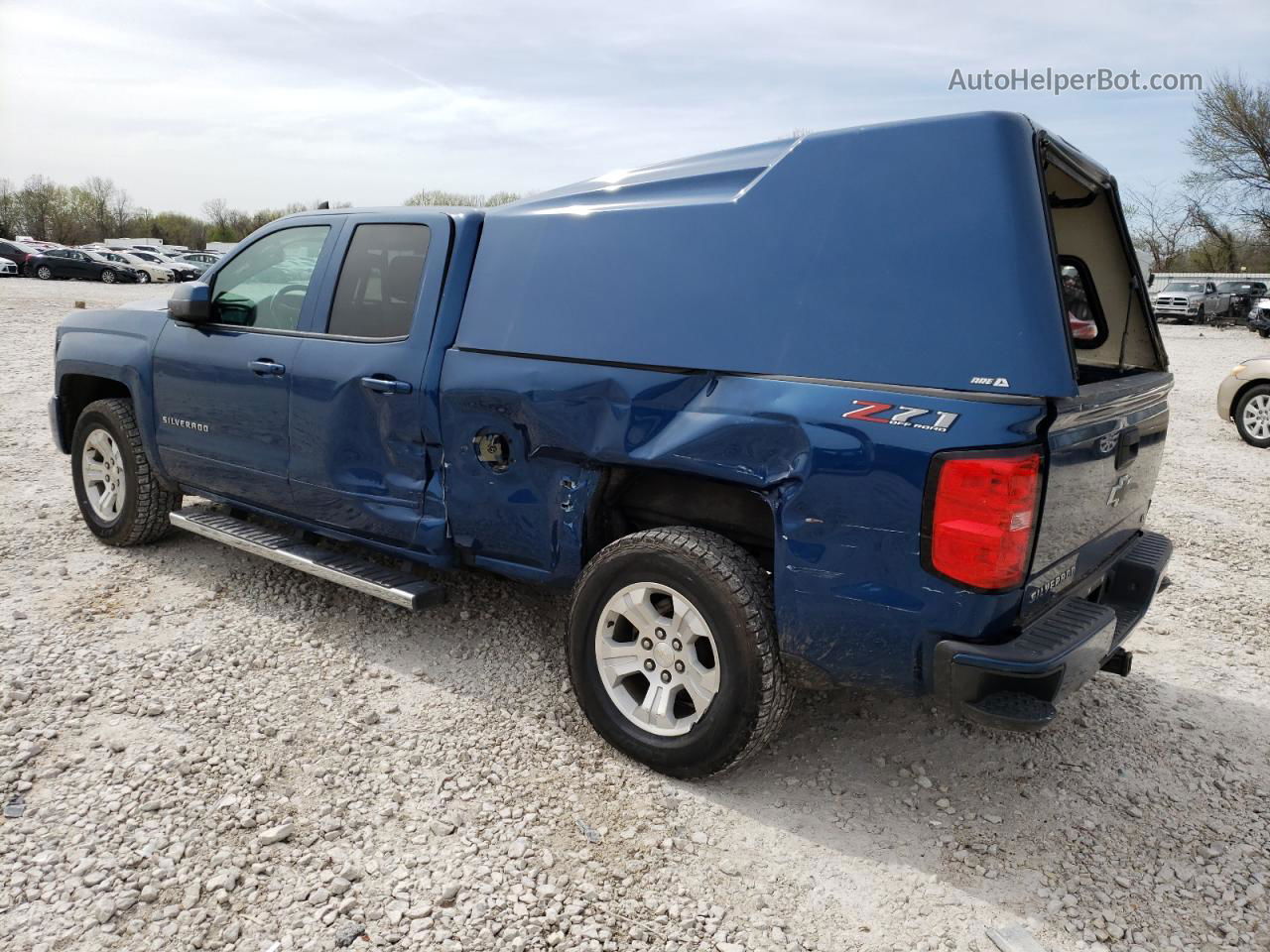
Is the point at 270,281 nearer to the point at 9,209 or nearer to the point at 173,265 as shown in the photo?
the point at 173,265

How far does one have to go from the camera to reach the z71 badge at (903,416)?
2.51 metres

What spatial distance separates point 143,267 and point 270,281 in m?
38.6

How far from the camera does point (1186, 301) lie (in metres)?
31.0

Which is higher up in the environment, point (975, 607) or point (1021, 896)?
point (975, 607)

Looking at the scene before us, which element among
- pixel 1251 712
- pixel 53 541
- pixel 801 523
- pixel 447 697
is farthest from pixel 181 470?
pixel 1251 712

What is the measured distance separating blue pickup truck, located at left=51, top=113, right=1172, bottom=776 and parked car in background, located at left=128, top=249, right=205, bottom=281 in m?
37.5

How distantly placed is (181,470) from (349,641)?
1502 millimetres

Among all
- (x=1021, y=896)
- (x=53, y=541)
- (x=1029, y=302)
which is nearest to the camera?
(x=1029, y=302)

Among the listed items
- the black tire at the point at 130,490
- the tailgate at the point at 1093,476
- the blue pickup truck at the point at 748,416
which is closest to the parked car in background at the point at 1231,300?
the blue pickup truck at the point at 748,416

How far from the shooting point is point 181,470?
15.9 ft

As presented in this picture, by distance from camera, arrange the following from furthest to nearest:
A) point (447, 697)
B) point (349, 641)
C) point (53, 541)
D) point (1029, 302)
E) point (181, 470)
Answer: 1. point (53, 541)
2. point (181, 470)
3. point (349, 641)
4. point (447, 697)
5. point (1029, 302)

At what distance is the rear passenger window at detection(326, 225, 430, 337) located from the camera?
3.88m

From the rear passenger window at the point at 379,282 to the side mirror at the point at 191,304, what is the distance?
843mm

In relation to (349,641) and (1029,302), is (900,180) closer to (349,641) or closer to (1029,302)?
(1029,302)
